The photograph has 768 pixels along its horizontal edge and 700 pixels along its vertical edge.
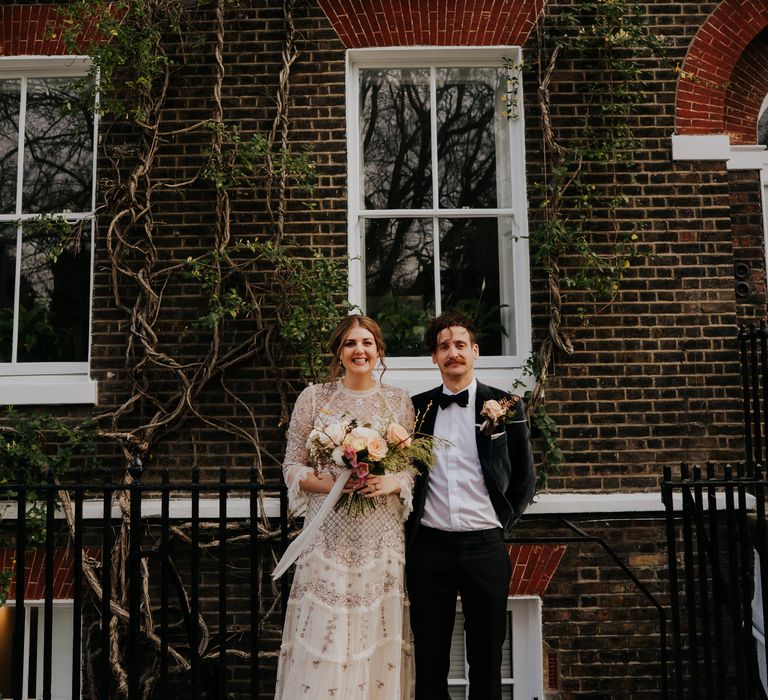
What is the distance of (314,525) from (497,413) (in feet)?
3.24

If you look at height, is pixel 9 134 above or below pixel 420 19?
below

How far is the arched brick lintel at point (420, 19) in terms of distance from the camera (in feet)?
18.5

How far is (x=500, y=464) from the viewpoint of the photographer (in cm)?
374

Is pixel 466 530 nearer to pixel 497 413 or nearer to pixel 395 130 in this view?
pixel 497 413

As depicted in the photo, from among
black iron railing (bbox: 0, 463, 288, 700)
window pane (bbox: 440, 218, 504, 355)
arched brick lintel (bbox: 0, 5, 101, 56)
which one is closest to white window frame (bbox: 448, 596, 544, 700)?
black iron railing (bbox: 0, 463, 288, 700)

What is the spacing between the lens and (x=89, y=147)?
586 centimetres

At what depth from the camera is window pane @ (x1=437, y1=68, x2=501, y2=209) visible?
584 centimetres

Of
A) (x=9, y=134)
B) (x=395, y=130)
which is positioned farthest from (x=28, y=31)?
(x=395, y=130)

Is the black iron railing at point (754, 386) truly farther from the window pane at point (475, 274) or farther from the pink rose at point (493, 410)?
the pink rose at point (493, 410)

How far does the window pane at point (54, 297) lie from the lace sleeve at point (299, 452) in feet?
8.17

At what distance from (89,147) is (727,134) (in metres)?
4.64

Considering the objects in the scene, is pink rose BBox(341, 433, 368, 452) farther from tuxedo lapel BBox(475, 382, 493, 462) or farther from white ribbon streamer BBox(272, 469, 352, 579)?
tuxedo lapel BBox(475, 382, 493, 462)

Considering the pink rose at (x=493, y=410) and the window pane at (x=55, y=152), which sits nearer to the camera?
the pink rose at (x=493, y=410)

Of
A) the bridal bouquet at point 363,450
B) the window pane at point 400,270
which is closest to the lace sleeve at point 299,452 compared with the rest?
the bridal bouquet at point 363,450
